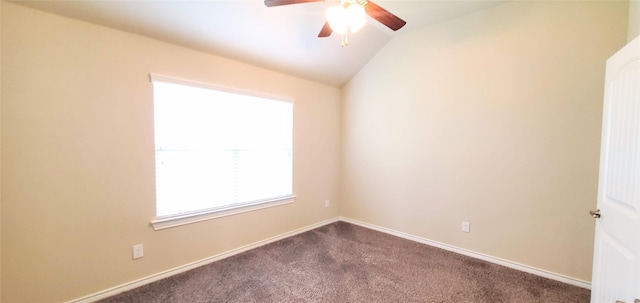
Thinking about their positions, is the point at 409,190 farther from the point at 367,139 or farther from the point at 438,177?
the point at 367,139

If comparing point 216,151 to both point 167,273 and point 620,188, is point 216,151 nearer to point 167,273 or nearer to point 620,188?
point 167,273

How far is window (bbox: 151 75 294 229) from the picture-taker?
2.41 meters

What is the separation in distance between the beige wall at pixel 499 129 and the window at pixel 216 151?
138 cm

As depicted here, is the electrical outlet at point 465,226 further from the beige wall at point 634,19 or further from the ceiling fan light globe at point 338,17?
the ceiling fan light globe at point 338,17

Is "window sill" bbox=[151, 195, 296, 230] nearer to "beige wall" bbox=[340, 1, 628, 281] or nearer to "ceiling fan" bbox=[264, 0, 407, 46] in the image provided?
"beige wall" bbox=[340, 1, 628, 281]

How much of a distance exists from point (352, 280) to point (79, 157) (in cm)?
248

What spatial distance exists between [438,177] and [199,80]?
9.48 feet

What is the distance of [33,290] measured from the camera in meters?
1.83

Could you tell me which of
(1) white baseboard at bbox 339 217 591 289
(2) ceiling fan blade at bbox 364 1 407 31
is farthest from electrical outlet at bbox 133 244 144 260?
(1) white baseboard at bbox 339 217 591 289

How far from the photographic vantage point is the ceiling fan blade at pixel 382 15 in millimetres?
1554

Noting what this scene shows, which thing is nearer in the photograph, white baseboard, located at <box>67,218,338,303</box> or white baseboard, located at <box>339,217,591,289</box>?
white baseboard, located at <box>67,218,338,303</box>

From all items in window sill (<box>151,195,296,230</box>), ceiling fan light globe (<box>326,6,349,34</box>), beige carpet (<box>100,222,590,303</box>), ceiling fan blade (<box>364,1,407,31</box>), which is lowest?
beige carpet (<box>100,222,590,303</box>)

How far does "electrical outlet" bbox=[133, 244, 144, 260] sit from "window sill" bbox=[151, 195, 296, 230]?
0.18m

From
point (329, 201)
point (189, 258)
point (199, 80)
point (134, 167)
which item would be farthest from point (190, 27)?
point (329, 201)
